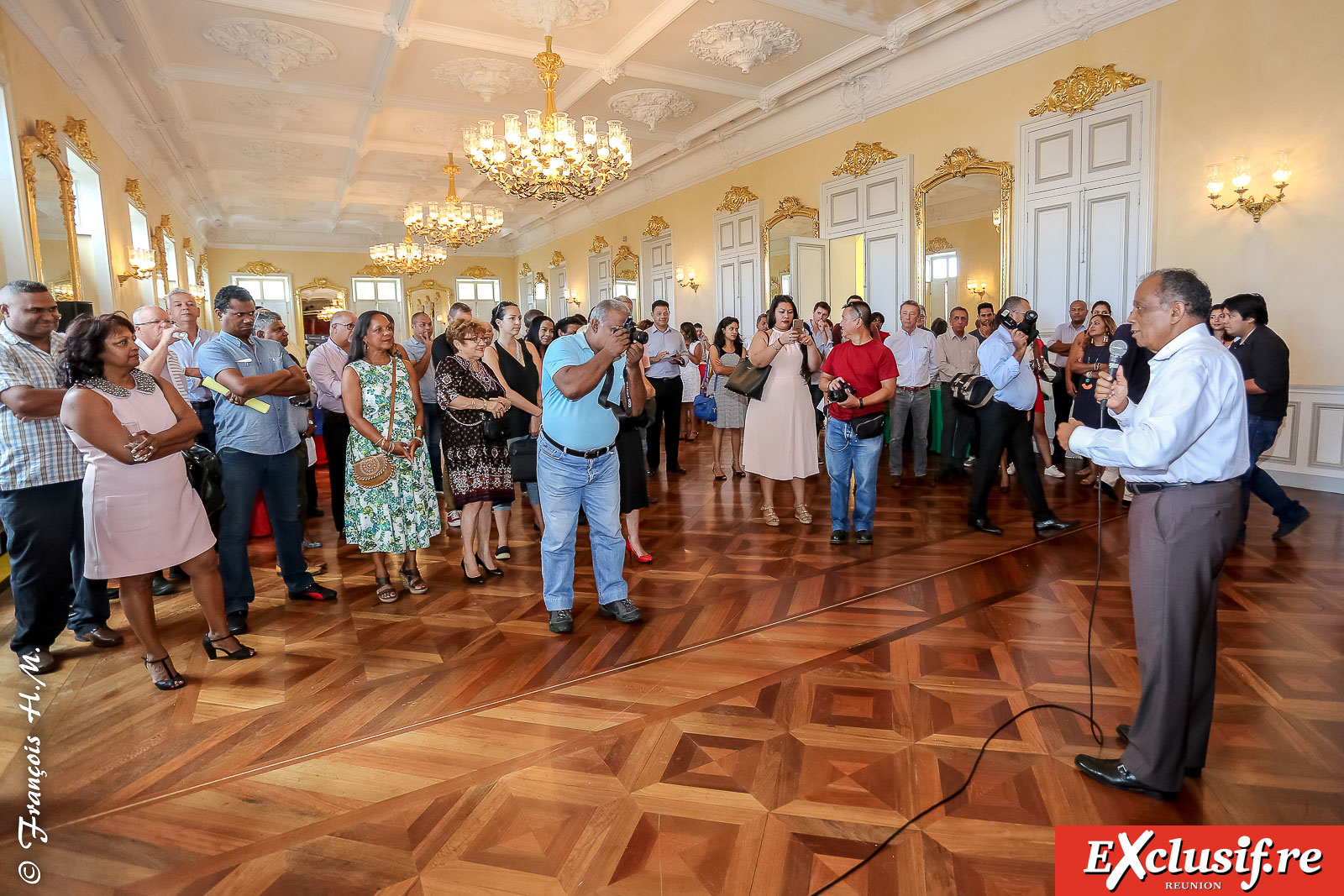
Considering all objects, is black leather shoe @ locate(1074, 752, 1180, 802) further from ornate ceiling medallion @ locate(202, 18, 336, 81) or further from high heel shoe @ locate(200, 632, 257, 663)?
ornate ceiling medallion @ locate(202, 18, 336, 81)

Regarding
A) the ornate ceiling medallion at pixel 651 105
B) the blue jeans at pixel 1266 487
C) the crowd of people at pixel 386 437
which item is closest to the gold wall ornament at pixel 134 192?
the crowd of people at pixel 386 437

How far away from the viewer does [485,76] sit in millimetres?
7945

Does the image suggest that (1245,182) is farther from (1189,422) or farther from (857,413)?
(1189,422)

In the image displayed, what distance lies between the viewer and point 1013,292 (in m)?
6.99

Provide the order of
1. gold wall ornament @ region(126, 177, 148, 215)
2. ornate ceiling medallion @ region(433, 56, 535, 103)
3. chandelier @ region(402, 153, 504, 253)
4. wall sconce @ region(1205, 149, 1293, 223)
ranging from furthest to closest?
chandelier @ region(402, 153, 504, 253), gold wall ornament @ region(126, 177, 148, 215), ornate ceiling medallion @ region(433, 56, 535, 103), wall sconce @ region(1205, 149, 1293, 223)

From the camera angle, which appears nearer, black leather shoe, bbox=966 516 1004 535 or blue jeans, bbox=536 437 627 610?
blue jeans, bbox=536 437 627 610

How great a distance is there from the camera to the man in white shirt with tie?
6414mm

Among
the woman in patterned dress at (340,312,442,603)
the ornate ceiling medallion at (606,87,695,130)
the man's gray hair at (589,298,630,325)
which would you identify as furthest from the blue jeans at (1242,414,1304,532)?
the ornate ceiling medallion at (606,87,695,130)

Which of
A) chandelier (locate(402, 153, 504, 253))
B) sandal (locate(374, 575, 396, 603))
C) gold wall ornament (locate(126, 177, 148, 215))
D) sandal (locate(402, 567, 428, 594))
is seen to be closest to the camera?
sandal (locate(374, 575, 396, 603))

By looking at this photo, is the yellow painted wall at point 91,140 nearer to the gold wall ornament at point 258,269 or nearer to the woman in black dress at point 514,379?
the woman in black dress at point 514,379

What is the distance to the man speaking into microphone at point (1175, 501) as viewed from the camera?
174cm

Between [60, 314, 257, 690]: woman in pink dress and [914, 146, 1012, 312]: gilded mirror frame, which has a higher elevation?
[914, 146, 1012, 312]: gilded mirror frame

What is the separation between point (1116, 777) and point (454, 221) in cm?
983

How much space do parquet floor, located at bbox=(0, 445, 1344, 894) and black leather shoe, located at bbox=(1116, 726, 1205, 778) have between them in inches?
2.5
